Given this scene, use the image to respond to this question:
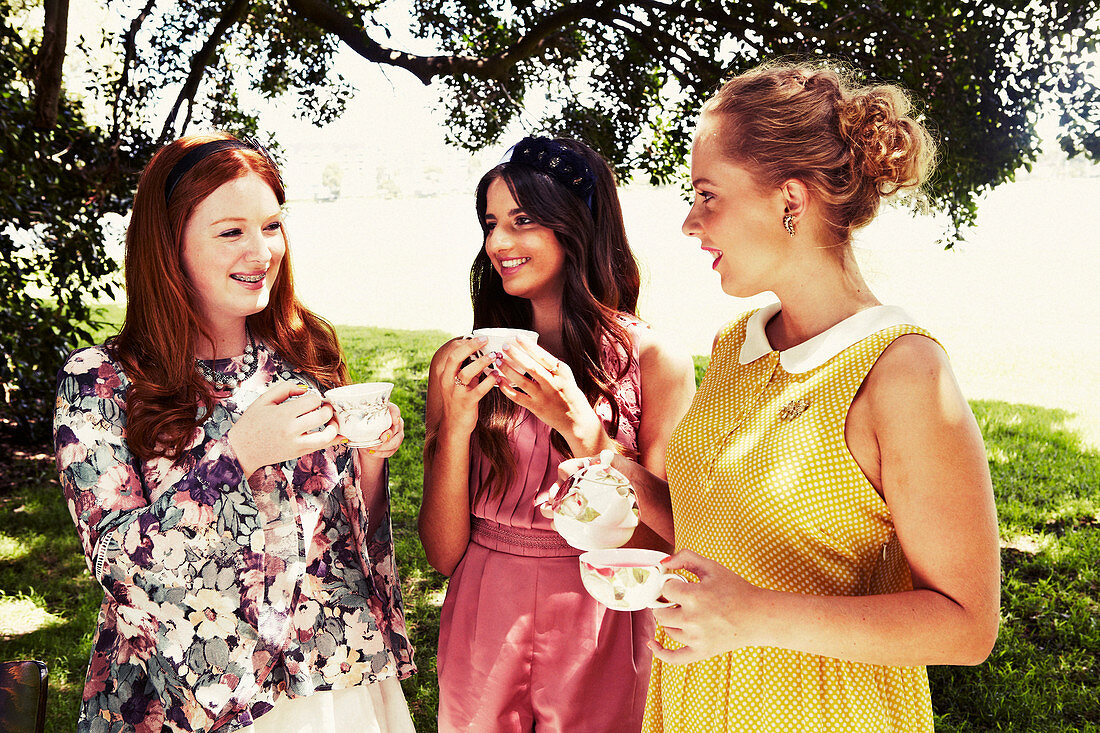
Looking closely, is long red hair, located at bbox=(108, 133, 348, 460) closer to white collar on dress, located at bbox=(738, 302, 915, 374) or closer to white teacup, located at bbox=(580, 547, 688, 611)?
white teacup, located at bbox=(580, 547, 688, 611)

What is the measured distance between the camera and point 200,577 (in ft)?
5.91

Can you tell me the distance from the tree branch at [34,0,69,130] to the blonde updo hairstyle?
6052mm

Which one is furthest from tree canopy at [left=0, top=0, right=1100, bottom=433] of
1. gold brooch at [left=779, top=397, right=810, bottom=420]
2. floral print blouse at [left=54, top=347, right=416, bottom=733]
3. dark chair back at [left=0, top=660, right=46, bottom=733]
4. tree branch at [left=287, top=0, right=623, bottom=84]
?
dark chair back at [left=0, top=660, right=46, bottom=733]

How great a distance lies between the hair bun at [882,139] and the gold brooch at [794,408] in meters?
0.50

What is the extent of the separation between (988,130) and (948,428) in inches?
149

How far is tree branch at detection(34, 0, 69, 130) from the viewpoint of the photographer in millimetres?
5934

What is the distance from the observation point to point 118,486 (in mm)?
1860

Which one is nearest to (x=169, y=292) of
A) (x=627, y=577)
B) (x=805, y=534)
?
(x=627, y=577)

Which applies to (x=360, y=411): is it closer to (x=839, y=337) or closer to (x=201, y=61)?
(x=839, y=337)

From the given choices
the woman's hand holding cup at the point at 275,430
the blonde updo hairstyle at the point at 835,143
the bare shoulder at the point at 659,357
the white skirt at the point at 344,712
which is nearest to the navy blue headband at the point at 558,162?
the bare shoulder at the point at 659,357

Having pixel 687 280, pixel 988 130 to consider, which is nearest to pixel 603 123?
pixel 988 130

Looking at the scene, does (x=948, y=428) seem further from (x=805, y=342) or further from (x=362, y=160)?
(x=362, y=160)

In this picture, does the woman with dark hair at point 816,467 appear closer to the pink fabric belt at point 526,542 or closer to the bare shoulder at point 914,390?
the bare shoulder at point 914,390

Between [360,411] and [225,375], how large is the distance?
0.46 metres
